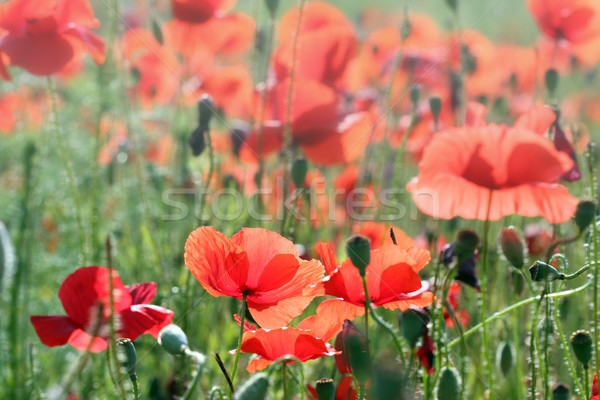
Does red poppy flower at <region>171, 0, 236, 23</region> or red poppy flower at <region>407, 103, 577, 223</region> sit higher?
red poppy flower at <region>171, 0, 236, 23</region>

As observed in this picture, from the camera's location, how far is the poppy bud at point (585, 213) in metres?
0.60

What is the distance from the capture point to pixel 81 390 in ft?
3.36

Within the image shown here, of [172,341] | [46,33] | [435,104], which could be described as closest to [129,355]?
[172,341]

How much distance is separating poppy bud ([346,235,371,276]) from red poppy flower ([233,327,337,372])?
8 cm

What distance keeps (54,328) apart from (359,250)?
1.03 ft

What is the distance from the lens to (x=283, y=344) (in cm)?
58

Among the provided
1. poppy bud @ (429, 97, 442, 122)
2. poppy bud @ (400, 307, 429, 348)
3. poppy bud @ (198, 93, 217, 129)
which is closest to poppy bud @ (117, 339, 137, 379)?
poppy bud @ (400, 307, 429, 348)

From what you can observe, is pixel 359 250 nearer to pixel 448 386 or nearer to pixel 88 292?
pixel 448 386

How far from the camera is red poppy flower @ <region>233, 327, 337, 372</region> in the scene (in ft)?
1.85

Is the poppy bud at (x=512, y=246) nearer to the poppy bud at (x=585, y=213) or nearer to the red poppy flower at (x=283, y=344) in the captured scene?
the poppy bud at (x=585, y=213)

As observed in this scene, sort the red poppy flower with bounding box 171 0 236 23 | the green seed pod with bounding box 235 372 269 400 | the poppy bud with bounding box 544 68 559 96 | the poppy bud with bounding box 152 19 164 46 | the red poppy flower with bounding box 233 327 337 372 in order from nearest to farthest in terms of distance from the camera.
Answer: the green seed pod with bounding box 235 372 269 400
the red poppy flower with bounding box 233 327 337 372
the poppy bud with bounding box 544 68 559 96
the poppy bud with bounding box 152 19 164 46
the red poppy flower with bounding box 171 0 236 23

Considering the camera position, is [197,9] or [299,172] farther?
[197,9]

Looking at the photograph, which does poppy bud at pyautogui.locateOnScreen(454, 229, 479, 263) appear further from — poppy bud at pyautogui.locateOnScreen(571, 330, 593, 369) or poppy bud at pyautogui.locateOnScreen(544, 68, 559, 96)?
poppy bud at pyautogui.locateOnScreen(544, 68, 559, 96)

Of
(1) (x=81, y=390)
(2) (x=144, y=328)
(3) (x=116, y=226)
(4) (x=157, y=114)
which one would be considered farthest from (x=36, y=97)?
(2) (x=144, y=328)
